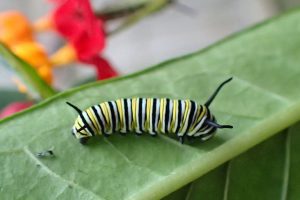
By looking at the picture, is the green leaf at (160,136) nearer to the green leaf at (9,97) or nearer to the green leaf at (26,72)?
the green leaf at (26,72)

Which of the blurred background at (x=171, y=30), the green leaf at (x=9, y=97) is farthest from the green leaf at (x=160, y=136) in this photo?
the blurred background at (x=171, y=30)

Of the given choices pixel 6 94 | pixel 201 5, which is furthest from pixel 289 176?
pixel 201 5

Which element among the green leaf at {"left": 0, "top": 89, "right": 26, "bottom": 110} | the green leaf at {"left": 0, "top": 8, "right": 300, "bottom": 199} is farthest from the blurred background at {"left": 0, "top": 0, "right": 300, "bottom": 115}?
A: the green leaf at {"left": 0, "top": 8, "right": 300, "bottom": 199}

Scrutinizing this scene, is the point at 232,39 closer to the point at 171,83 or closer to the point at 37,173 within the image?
the point at 171,83

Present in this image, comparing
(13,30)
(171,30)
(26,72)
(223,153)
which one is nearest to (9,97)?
(13,30)

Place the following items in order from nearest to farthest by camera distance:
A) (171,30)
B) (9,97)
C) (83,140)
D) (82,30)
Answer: (83,140) → (82,30) → (9,97) → (171,30)

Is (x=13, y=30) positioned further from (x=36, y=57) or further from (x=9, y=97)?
(x=9, y=97)
